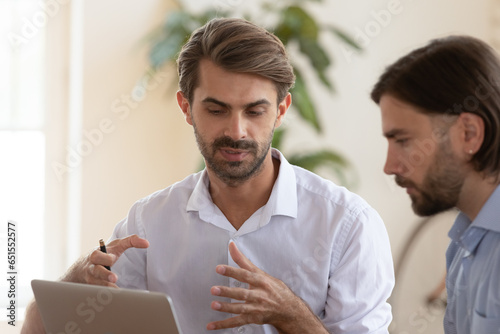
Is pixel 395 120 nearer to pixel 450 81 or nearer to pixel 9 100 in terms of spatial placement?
pixel 450 81

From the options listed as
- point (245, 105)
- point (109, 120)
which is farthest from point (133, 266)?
point (109, 120)

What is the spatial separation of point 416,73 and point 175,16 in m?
1.93

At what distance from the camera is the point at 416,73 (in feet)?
4.37

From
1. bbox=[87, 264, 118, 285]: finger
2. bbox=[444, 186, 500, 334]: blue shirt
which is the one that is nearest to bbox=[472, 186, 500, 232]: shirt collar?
bbox=[444, 186, 500, 334]: blue shirt

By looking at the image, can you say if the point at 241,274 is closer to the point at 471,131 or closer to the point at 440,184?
the point at 440,184

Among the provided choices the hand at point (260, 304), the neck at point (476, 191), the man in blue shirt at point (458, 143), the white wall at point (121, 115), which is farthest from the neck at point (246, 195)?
the white wall at point (121, 115)

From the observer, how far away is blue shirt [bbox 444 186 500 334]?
1.25 m

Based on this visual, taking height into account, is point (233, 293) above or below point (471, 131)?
below

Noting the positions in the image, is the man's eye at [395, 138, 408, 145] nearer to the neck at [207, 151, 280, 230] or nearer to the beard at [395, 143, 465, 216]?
the beard at [395, 143, 465, 216]

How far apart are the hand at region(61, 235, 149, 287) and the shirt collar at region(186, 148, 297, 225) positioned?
256 mm

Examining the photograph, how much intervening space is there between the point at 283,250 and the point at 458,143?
0.66 m

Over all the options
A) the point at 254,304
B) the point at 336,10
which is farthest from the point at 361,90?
the point at 254,304

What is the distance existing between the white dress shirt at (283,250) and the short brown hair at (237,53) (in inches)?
10.1

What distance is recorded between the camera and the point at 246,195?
1.89 meters
